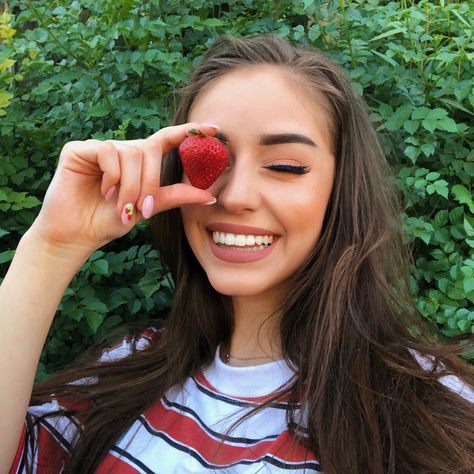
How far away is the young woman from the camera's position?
133 centimetres

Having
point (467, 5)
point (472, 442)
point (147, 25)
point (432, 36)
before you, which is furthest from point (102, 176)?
point (467, 5)

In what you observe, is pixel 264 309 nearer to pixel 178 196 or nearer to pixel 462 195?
pixel 178 196

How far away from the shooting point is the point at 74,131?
84.1 inches

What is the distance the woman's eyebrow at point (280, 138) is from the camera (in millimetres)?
1390

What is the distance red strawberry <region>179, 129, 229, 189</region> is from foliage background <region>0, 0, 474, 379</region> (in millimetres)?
565

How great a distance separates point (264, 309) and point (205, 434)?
34 centimetres

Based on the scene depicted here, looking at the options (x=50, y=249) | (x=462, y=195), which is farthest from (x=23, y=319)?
(x=462, y=195)

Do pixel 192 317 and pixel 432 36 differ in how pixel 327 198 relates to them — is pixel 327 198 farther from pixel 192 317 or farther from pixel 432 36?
pixel 432 36

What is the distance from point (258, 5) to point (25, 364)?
152cm

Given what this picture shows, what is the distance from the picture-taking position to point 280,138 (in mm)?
1396

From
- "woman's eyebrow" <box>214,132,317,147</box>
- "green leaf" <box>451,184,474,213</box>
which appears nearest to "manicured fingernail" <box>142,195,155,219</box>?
"woman's eyebrow" <box>214,132,317,147</box>

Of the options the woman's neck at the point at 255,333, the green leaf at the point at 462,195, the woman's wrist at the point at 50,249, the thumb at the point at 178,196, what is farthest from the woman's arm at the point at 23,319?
the green leaf at the point at 462,195

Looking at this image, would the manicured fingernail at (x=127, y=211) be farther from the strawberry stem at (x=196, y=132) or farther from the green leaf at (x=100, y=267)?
the green leaf at (x=100, y=267)

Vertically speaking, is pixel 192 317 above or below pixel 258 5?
below
